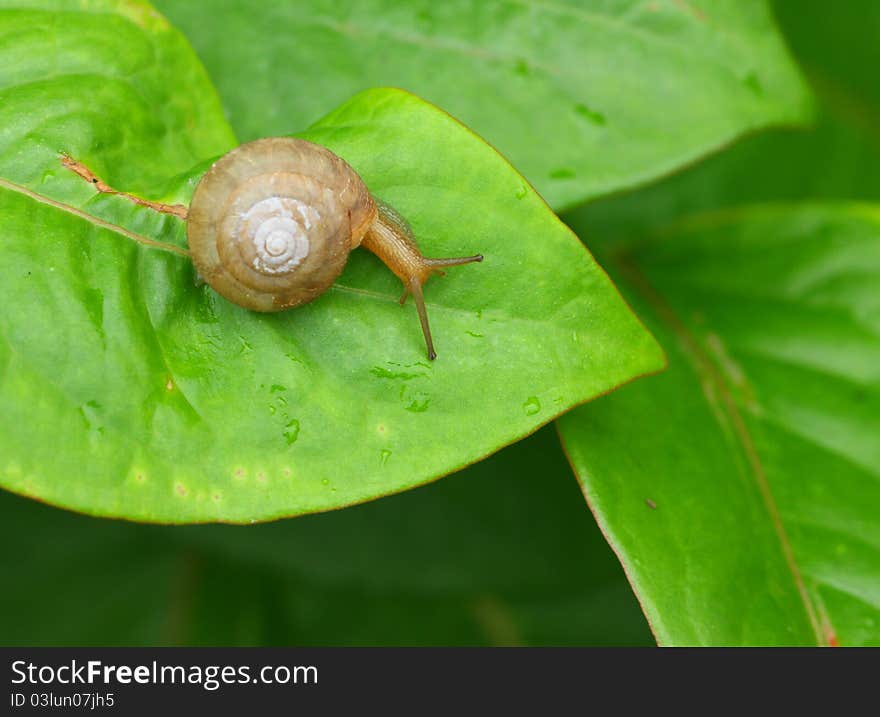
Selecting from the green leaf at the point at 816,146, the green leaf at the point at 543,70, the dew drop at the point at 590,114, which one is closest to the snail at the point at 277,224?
the green leaf at the point at 543,70

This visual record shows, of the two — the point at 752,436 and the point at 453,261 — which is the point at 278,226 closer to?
the point at 453,261

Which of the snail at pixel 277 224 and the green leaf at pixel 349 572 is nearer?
the snail at pixel 277 224

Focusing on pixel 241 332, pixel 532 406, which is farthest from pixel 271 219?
pixel 532 406

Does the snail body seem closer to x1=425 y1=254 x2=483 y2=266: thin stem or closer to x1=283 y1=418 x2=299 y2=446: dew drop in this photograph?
x1=425 y1=254 x2=483 y2=266: thin stem

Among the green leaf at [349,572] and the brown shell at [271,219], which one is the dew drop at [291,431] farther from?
the green leaf at [349,572]

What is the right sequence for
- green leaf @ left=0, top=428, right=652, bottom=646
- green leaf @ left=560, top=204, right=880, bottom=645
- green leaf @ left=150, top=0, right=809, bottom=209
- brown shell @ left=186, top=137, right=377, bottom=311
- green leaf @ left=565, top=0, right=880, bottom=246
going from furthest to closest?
1. green leaf @ left=565, top=0, right=880, bottom=246
2. green leaf @ left=0, top=428, right=652, bottom=646
3. green leaf @ left=150, top=0, right=809, bottom=209
4. green leaf @ left=560, top=204, right=880, bottom=645
5. brown shell @ left=186, top=137, right=377, bottom=311

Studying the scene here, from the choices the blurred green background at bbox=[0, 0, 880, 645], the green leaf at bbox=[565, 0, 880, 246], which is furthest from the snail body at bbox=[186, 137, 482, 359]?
the green leaf at bbox=[565, 0, 880, 246]
